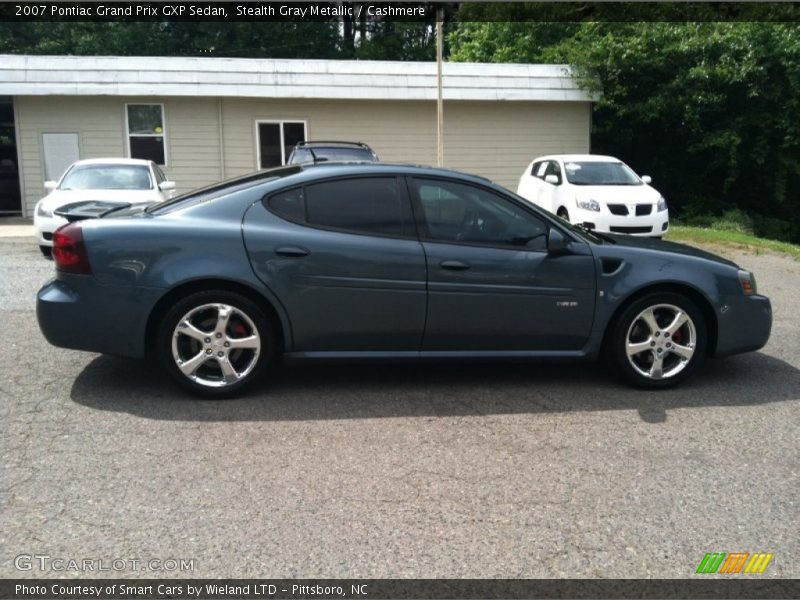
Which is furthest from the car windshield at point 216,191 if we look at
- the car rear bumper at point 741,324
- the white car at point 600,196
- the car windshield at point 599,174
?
the car windshield at point 599,174

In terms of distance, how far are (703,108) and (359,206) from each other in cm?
1726

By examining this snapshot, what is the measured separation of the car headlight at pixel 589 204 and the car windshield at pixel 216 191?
8537mm

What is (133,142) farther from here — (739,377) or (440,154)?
(739,377)

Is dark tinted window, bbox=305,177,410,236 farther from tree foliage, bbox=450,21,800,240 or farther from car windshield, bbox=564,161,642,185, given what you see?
tree foliage, bbox=450,21,800,240

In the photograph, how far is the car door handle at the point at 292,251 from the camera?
16.6 feet

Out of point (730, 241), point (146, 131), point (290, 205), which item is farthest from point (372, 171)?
point (146, 131)

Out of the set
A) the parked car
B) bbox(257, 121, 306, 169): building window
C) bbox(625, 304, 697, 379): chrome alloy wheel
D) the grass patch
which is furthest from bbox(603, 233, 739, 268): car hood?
bbox(257, 121, 306, 169): building window

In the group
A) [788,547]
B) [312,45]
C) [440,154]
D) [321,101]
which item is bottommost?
[788,547]

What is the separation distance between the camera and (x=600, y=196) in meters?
13.3

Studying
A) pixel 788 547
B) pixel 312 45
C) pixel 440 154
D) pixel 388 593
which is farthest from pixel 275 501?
pixel 312 45

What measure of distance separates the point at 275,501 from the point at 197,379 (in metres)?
1.54

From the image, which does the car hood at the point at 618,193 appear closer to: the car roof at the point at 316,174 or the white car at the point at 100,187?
the white car at the point at 100,187

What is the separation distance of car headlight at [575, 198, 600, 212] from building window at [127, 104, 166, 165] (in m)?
10.5

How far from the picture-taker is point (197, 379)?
16.6ft
